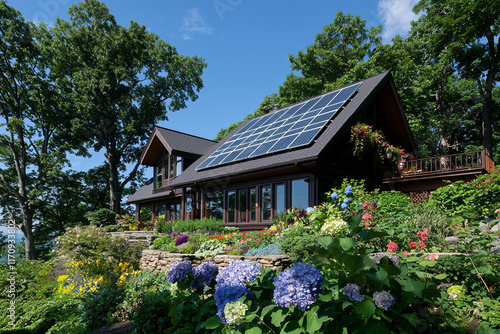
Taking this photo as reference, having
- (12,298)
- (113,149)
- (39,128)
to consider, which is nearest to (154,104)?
(113,149)

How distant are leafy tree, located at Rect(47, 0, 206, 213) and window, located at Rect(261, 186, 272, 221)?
1880 centimetres

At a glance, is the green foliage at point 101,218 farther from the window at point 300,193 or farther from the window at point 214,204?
the window at point 300,193

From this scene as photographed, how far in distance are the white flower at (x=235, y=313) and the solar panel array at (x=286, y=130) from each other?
8419 mm

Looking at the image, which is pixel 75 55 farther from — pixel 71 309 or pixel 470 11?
pixel 470 11

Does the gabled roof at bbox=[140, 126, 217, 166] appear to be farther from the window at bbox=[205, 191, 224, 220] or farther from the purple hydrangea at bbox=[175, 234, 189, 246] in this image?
the purple hydrangea at bbox=[175, 234, 189, 246]

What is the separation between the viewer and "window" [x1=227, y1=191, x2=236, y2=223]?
538 inches

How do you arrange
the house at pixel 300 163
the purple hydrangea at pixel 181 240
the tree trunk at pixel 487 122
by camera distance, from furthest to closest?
the tree trunk at pixel 487 122, the house at pixel 300 163, the purple hydrangea at pixel 181 240

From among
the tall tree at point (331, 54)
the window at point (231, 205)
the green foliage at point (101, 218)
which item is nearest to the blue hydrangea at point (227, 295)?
the window at point (231, 205)

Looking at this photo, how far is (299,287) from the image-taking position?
2025 mm

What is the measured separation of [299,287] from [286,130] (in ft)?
35.1

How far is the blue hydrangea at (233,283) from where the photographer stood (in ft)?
7.75

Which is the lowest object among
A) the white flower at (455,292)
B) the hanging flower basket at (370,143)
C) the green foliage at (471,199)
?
the white flower at (455,292)

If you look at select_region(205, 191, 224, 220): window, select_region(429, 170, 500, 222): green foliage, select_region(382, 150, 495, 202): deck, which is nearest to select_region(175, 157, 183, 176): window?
select_region(205, 191, 224, 220): window

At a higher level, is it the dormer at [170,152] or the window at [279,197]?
the dormer at [170,152]
